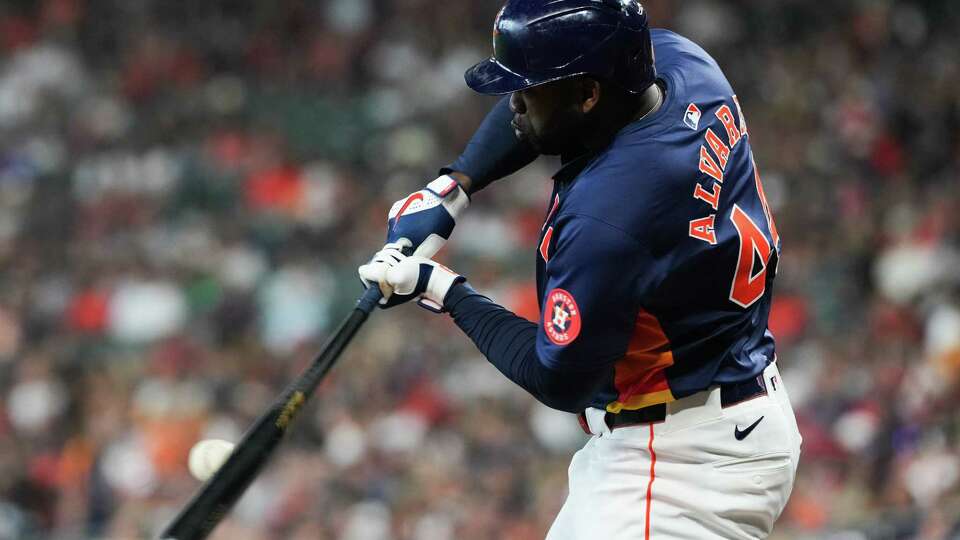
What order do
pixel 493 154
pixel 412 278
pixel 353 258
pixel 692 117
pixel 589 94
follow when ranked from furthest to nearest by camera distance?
pixel 353 258 < pixel 493 154 < pixel 412 278 < pixel 692 117 < pixel 589 94

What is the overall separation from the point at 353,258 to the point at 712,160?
6.14 meters

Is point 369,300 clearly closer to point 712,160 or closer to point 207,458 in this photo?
point 207,458

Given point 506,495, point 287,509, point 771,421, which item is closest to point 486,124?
point 771,421

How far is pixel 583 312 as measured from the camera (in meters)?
2.64

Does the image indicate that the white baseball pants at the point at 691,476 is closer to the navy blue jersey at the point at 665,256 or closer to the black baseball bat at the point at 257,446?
the navy blue jersey at the point at 665,256

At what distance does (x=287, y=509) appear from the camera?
6.82 metres

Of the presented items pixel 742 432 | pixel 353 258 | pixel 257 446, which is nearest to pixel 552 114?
pixel 742 432

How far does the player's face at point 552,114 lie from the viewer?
9.14 ft

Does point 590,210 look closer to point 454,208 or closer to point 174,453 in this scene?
point 454,208

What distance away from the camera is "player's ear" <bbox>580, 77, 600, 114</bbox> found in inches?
109

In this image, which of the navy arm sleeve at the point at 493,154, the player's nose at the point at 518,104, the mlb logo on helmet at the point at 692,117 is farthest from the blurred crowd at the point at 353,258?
the player's nose at the point at 518,104

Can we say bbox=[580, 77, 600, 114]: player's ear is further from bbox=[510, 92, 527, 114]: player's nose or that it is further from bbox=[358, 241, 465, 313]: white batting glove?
bbox=[358, 241, 465, 313]: white batting glove

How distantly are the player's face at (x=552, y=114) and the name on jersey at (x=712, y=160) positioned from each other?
0.26 m

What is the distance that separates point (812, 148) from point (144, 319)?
4589 mm
